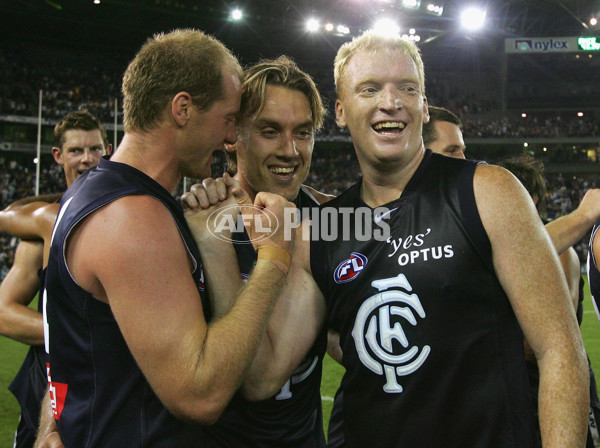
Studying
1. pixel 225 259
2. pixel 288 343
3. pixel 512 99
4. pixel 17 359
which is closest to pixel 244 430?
pixel 288 343

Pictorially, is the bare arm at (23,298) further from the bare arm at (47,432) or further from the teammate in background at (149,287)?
the teammate in background at (149,287)

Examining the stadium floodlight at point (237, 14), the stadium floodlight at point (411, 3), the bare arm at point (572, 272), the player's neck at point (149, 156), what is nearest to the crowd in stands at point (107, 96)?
the stadium floodlight at point (237, 14)

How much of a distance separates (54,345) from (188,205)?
29.6 inches

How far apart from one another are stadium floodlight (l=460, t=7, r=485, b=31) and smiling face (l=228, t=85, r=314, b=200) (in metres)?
26.3

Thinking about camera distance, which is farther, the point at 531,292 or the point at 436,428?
the point at 436,428

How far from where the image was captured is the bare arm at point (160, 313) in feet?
5.68

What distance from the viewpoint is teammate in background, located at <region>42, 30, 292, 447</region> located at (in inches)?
68.7

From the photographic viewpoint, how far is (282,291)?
2.28 metres

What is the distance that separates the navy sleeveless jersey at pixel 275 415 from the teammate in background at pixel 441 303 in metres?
0.34

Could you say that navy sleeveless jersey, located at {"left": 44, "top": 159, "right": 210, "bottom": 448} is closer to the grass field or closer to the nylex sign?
the grass field

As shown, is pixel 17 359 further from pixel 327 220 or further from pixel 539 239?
pixel 539 239

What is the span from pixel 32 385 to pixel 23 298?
0.61 meters

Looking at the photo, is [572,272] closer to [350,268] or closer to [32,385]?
[350,268]

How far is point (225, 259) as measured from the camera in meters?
2.23
